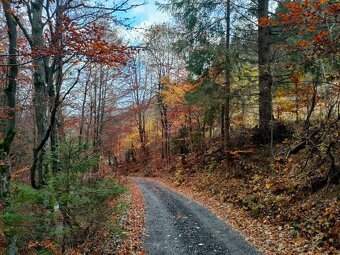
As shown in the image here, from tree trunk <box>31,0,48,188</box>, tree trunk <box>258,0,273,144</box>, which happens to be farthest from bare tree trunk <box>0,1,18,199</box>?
tree trunk <box>258,0,273,144</box>

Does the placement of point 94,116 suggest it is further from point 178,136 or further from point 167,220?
point 167,220

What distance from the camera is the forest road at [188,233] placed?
653 centimetres

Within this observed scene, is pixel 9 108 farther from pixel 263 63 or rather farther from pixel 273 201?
pixel 263 63

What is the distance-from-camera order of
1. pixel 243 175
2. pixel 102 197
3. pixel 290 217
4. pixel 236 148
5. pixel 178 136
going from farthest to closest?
1. pixel 178 136
2. pixel 236 148
3. pixel 243 175
4. pixel 290 217
5. pixel 102 197

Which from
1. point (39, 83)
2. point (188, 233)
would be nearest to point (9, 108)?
point (39, 83)

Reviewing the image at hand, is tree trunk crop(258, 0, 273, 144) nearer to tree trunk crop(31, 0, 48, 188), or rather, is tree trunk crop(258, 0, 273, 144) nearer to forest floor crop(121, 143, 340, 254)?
forest floor crop(121, 143, 340, 254)

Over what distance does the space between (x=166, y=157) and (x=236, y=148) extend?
1255 centimetres

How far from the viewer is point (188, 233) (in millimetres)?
7621

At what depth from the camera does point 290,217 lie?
24.0ft

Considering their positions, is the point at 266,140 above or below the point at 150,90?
below

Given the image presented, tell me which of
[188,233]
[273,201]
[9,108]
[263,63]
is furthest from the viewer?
[263,63]

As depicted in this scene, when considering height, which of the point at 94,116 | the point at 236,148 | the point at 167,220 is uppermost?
the point at 94,116

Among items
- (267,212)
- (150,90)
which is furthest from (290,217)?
(150,90)

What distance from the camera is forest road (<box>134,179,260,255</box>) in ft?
21.4
